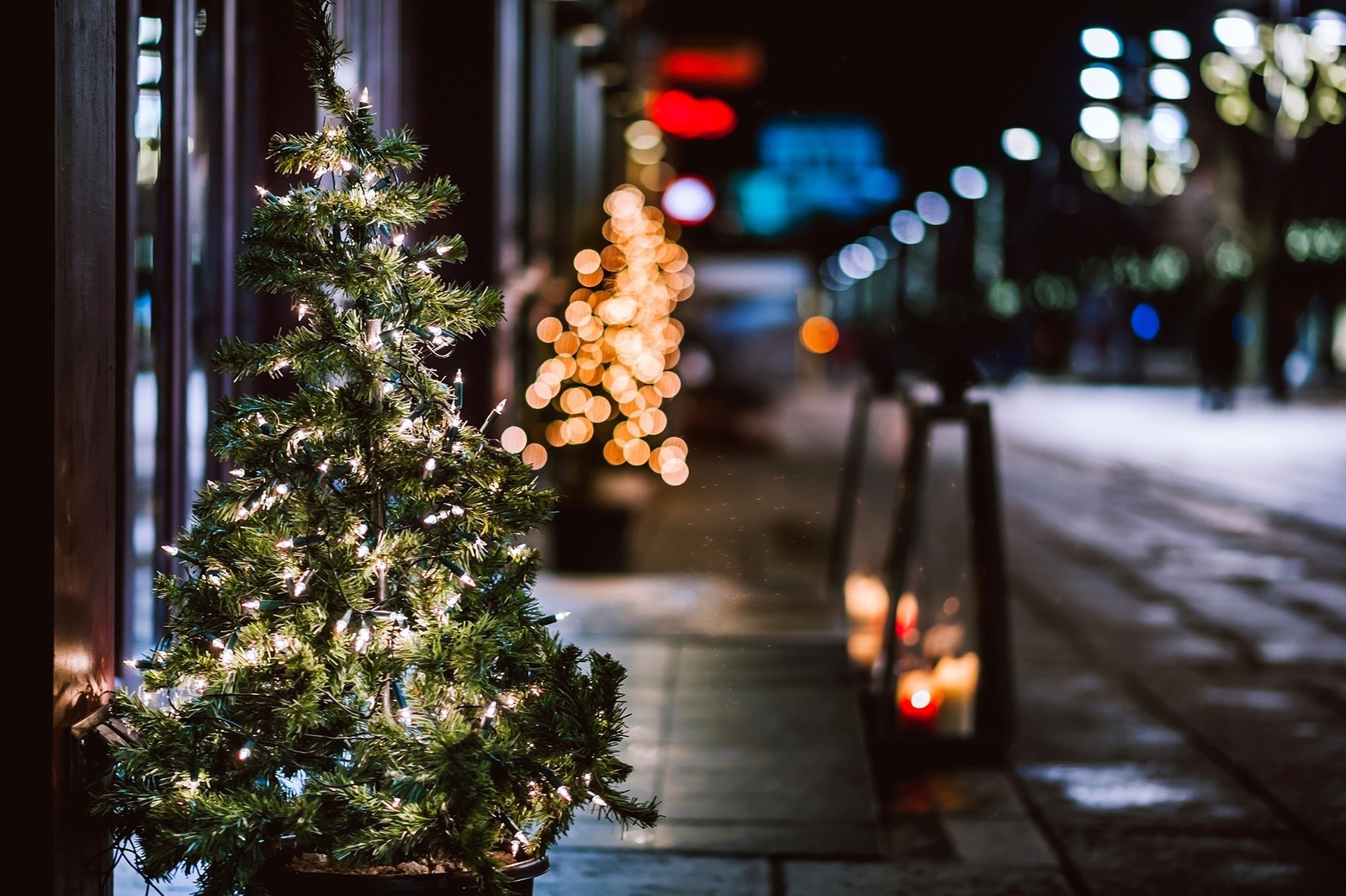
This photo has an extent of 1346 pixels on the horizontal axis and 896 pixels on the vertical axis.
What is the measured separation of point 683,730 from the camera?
602 cm

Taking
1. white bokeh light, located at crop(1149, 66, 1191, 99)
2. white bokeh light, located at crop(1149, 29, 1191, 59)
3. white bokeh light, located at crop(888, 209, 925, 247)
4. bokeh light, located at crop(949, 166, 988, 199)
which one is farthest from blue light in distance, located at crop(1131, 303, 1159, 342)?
white bokeh light, located at crop(1149, 29, 1191, 59)

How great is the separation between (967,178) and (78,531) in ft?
91.8

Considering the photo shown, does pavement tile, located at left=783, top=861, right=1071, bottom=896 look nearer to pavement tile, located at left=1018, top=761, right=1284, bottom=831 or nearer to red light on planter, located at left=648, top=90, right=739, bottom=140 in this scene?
pavement tile, located at left=1018, top=761, right=1284, bottom=831

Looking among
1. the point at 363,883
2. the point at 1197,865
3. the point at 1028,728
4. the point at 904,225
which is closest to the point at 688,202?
the point at 904,225

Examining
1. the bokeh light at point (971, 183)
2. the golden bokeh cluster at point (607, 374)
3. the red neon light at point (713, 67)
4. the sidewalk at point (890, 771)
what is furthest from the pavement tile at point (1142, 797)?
the red neon light at point (713, 67)

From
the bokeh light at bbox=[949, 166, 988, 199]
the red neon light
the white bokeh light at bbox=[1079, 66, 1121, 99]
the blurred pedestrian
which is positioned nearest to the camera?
the white bokeh light at bbox=[1079, 66, 1121, 99]

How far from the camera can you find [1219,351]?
26.9 m

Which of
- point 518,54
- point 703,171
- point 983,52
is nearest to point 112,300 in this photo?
point 983,52

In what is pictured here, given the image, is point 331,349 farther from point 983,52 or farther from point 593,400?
point 593,400

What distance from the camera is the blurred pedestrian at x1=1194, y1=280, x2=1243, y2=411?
2695 centimetres

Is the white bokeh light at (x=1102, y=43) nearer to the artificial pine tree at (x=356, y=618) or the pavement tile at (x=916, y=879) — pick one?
the pavement tile at (x=916, y=879)

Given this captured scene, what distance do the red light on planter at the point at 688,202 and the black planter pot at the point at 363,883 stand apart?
2501 cm

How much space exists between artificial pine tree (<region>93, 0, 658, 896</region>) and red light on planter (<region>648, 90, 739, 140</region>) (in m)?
27.3

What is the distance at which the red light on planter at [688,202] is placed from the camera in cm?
2741
